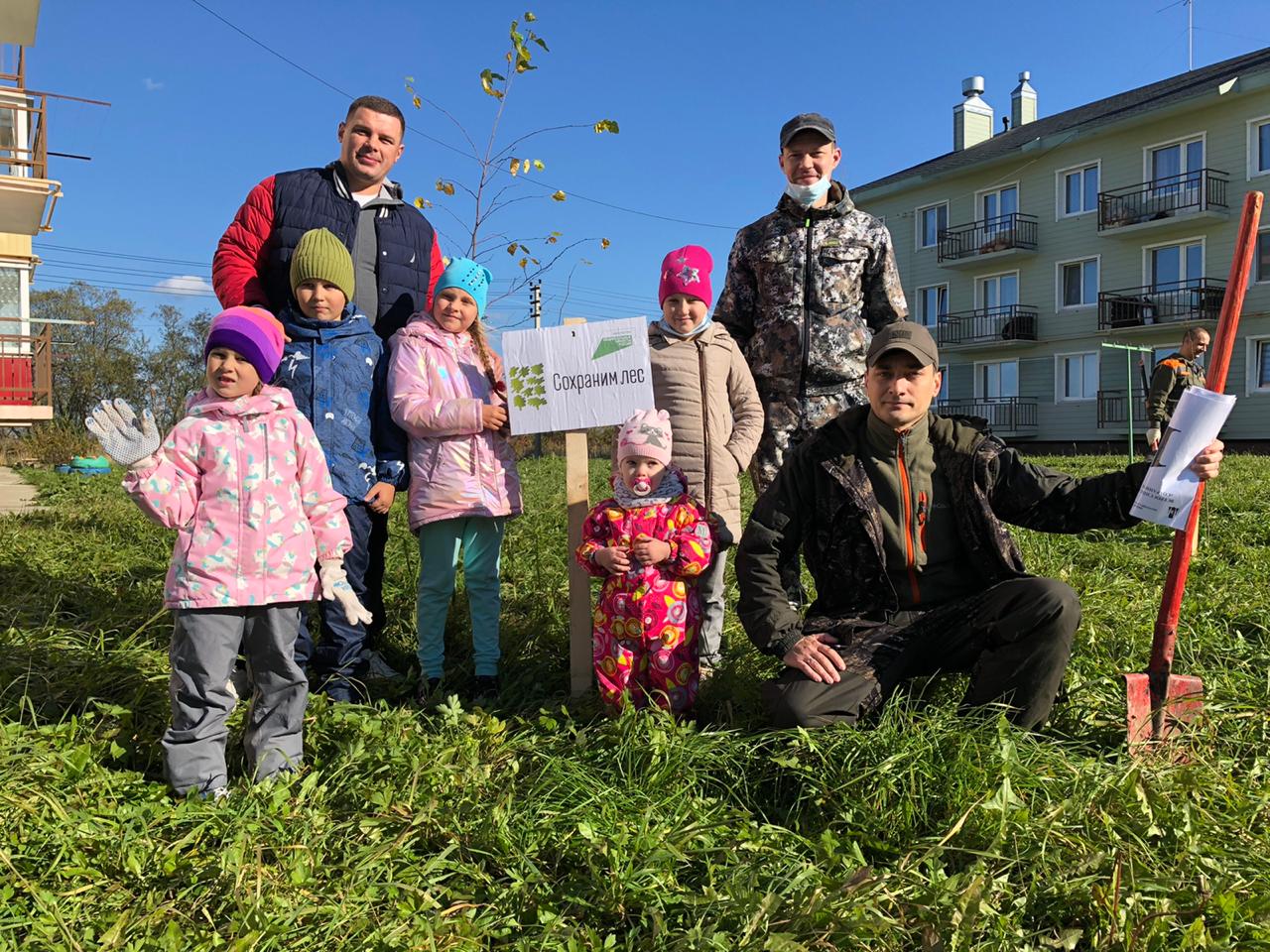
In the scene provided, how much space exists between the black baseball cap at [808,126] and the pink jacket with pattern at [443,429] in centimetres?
172

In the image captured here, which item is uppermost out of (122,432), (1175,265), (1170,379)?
(1175,265)

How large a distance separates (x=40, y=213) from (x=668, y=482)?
946 inches

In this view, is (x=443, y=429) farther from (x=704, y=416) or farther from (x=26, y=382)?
(x=26, y=382)

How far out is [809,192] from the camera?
163 inches

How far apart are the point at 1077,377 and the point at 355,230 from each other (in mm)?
29101

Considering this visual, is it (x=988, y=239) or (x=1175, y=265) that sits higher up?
(x=988, y=239)

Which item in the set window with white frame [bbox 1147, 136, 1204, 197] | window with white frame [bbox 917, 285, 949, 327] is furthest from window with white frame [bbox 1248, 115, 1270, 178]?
window with white frame [bbox 917, 285, 949, 327]

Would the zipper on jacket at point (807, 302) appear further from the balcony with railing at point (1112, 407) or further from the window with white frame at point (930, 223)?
the window with white frame at point (930, 223)

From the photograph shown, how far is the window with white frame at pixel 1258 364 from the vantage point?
2452cm

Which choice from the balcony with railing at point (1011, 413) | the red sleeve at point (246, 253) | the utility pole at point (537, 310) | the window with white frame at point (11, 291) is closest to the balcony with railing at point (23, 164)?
the window with white frame at point (11, 291)

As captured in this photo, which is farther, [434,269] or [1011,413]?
[1011,413]

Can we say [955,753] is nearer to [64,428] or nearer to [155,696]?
[155,696]

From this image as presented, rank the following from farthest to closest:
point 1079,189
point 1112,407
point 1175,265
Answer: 1. point 1079,189
2. point 1112,407
3. point 1175,265

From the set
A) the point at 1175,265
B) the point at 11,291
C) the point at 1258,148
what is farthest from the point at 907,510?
the point at 1175,265
